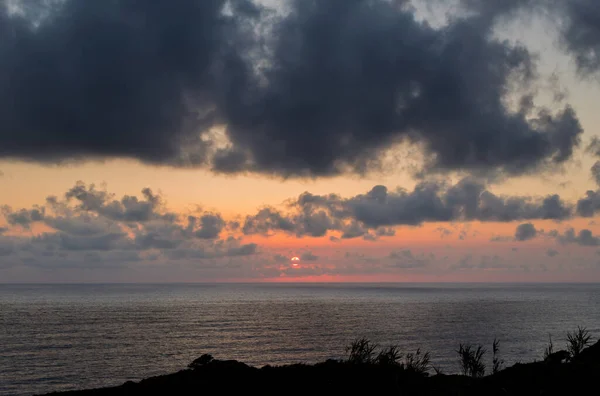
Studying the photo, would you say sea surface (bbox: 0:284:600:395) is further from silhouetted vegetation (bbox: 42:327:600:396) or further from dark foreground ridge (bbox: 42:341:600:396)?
silhouetted vegetation (bbox: 42:327:600:396)

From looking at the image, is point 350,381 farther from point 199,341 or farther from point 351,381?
point 199,341

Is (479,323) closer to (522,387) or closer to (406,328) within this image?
(406,328)

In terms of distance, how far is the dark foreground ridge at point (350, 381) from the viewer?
31234 mm

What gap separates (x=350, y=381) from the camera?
113ft

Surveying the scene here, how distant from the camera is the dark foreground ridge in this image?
31.2 m

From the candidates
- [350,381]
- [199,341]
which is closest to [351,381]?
[350,381]

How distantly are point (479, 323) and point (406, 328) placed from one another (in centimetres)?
2636

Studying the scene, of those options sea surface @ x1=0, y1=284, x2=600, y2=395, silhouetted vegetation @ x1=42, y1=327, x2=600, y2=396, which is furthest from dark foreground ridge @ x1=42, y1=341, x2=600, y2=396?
sea surface @ x1=0, y1=284, x2=600, y2=395

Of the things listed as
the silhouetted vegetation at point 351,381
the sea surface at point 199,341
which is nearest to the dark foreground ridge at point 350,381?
the silhouetted vegetation at point 351,381

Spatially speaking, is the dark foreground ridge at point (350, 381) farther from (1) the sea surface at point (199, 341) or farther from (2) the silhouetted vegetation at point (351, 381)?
(1) the sea surface at point (199, 341)

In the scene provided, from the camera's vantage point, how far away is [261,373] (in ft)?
117

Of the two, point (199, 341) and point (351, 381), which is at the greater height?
point (351, 381)

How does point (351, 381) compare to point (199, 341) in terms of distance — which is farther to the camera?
point (199, 341)

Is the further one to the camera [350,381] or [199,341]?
[199,341]
